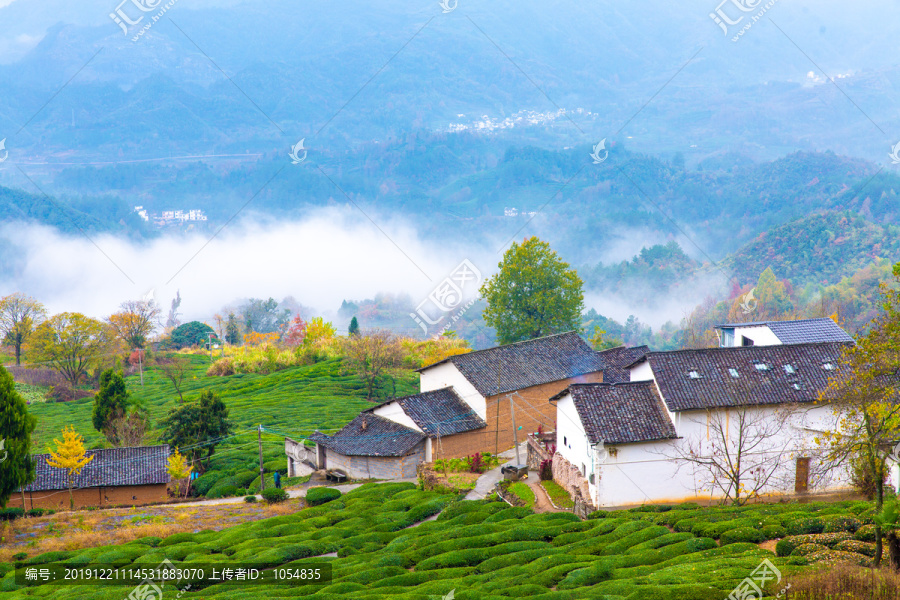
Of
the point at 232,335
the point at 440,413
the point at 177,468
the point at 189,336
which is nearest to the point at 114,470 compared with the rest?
the point at 177,468

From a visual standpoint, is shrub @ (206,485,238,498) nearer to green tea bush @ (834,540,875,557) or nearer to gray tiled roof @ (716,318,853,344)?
gray tiled roof @ (716,318,853,344)

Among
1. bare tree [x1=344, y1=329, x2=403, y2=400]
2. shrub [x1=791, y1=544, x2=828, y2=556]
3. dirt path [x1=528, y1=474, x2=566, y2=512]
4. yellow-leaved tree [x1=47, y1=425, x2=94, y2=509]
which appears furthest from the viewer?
bare tree [x1=344, y1=329, x2=403, y2=400]

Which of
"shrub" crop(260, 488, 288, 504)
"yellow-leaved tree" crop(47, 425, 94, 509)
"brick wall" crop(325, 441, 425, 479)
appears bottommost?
"shrub" crop(260, 488, 288, 504)

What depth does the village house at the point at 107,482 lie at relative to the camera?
153 ft

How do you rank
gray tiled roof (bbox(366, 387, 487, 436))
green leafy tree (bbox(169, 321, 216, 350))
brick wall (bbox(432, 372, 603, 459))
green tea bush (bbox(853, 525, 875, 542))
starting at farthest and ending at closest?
1. green leafy tree (bbox(169, 321, 216, 350))
2. brick wall (bbox(432, 372, 603, 459))
3. gray tiled roof (bbox(366, 387, 487, 436))
4. green tea bush (bbox(853, 525, 875, 542))

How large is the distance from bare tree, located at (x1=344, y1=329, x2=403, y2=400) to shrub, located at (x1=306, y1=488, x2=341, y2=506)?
3128cm

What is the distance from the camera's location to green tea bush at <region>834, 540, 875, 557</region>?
22.5 meters

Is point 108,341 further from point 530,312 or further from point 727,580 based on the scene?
point 727,580

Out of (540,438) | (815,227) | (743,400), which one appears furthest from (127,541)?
(815,227)

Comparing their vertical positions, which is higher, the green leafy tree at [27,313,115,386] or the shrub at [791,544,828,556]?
the green leafy tree at [27,313,115,386]

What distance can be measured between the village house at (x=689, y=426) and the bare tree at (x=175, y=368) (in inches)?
2021

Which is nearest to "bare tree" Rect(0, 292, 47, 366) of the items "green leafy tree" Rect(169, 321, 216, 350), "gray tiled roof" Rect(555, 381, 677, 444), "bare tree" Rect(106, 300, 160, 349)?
"bare tree" Rect(106, 300, 160, 349)

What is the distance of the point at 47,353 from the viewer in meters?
88.9

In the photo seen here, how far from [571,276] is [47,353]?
193 ft
